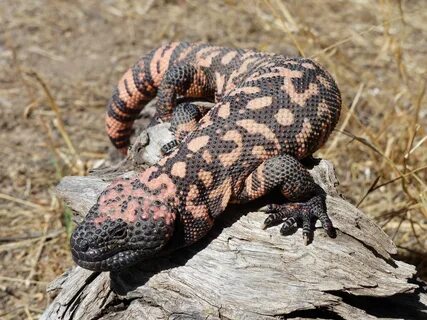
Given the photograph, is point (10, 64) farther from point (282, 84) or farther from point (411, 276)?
point (411, 276)

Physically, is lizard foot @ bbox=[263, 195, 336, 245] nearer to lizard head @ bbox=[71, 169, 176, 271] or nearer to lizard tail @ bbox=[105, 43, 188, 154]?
lizard head @ bbox=[71, 169, 176, 271]

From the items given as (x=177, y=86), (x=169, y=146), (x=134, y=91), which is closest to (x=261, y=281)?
(x=169, y=146)

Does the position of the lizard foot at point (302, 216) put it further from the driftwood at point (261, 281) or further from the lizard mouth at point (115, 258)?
the lizard mouth at point (115, 258)

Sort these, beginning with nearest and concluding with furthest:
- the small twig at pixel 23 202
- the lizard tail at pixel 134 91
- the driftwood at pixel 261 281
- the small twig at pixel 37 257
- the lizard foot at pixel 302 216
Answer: the driftwood at pixel 261 281 → the lizard foot at pixel 302 216 → the small twig at pixel 37 257 → the lizard tail at pixel 134 91 → the small twig at pixel 23 202

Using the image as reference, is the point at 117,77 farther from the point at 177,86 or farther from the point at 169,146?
the point at 169,146

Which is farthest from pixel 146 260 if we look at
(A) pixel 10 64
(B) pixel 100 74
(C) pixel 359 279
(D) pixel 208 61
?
(A) pixel 10 64

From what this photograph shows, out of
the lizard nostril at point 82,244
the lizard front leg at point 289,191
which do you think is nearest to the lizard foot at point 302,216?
the lizard front leg at point 289,191


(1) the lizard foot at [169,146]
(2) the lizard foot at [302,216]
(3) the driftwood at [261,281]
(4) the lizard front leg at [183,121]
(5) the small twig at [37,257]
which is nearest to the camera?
(3) the driftwood at [261,281]
